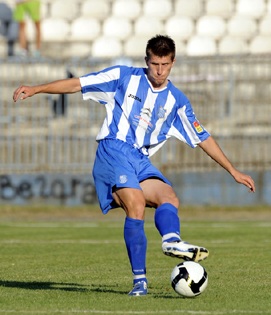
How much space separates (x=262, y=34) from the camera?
18.8 metres

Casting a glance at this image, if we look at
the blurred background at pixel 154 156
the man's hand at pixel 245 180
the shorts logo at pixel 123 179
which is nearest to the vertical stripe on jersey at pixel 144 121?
the shorts logo at pixel 123 179

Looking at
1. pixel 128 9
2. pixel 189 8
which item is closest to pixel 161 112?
pixel 189 8

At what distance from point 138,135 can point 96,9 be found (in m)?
15.9

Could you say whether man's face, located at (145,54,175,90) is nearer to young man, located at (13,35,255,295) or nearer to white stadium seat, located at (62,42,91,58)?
young man, located at (13,35,255,295)

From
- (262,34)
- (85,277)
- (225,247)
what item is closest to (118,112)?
(85,277)

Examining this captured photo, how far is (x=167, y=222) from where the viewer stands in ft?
16.2

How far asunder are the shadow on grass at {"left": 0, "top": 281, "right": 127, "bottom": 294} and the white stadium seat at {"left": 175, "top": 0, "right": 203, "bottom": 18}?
1518cm

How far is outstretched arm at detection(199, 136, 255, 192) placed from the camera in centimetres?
532

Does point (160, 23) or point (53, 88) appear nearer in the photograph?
point (53, 88)

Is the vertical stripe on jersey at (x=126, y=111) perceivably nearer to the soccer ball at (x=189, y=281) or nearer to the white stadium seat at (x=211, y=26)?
the soccer ball at (x=189, y=281)

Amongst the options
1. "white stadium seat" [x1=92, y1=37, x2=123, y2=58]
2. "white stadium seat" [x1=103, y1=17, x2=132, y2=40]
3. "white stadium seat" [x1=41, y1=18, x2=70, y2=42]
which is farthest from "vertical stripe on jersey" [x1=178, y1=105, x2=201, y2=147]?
"white stadium seat" [x1=41, y1=18, x2=70, y2=42]

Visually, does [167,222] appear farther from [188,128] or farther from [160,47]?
[160,47]

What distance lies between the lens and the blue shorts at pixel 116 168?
5.13m

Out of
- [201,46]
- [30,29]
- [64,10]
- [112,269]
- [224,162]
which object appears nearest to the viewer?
[224,162]
